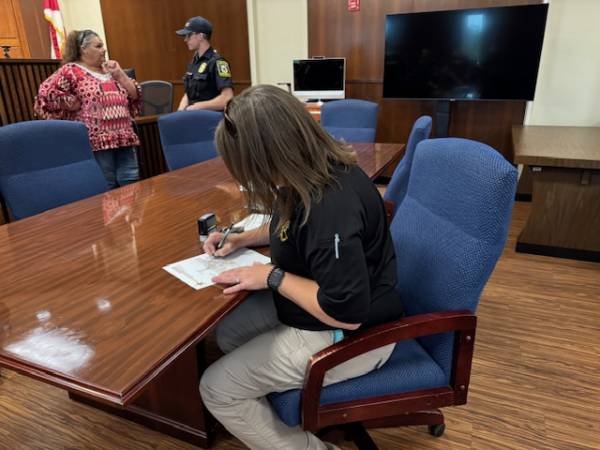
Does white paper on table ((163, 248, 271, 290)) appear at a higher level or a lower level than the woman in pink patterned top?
lower

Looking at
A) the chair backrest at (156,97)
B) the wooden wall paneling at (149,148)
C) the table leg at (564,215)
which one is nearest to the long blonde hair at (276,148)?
the table leg at (564,215)

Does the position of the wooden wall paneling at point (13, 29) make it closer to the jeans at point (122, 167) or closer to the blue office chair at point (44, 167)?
the jeans at point (122, 167)

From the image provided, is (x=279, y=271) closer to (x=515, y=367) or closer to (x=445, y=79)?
(x=515, y=367)

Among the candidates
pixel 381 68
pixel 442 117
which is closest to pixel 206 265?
pixel 442 117

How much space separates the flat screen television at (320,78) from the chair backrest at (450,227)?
10.1ft

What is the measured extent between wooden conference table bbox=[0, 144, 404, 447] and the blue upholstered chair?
307 mm

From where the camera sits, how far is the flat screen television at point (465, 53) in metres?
3.38

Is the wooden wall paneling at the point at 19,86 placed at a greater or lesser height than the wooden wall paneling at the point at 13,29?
lesser

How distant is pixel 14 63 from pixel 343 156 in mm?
3086

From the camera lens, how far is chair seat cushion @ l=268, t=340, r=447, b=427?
1.02 m

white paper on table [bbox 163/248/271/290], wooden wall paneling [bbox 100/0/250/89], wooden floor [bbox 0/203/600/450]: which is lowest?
wooden floor [bbox 0/203/600/450]

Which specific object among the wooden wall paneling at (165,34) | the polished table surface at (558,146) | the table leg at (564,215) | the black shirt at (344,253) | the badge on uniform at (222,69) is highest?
the wooden wall paneling at (165,34)

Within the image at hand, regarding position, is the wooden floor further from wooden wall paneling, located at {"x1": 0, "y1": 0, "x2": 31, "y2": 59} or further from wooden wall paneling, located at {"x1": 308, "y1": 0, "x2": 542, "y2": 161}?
wooden wall paneling, located at {"x1": 0, "y1": 0, "x2": 31, "y2": 59}

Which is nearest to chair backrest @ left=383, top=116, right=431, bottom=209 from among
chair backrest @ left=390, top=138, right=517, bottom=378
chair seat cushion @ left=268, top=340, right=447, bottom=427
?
chair backrest @ left=390, top=138, right=517, bottom=378
